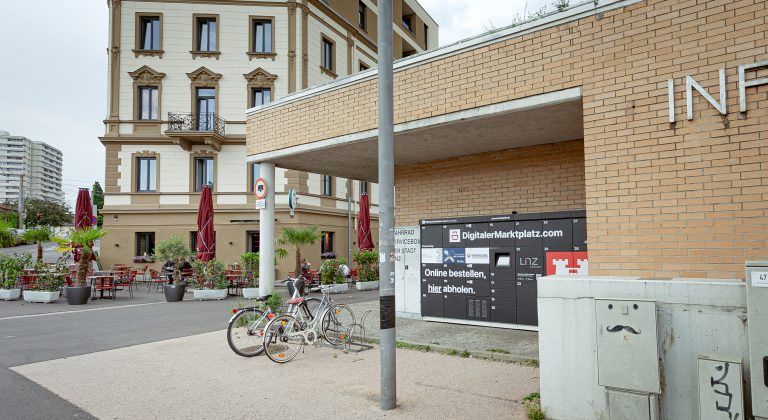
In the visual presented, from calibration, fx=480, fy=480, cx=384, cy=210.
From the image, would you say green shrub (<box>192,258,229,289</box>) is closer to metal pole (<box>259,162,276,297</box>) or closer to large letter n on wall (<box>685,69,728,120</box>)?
metal pole (<box>259,162,276,297</box>)

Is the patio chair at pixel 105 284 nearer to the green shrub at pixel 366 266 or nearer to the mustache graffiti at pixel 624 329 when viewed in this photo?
the green shrub at pixel 366 266

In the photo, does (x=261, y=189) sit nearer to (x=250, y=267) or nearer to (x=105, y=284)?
(x=250, y=267)

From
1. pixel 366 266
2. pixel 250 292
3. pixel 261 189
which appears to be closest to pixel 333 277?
pixel 366 266

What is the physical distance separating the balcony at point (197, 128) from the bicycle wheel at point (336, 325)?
1840 cm

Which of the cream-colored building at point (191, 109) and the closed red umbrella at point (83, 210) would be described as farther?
the cream-colored building at point (191, 109)

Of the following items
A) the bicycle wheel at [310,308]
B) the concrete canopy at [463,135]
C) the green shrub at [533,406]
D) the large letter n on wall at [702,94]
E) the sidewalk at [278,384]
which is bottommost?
the sidewalk at [278,384]

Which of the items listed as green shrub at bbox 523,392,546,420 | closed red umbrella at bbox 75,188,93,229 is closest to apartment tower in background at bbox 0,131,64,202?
closed red umbrella at bbox 75,188,93,229

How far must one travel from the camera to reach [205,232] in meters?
17.7

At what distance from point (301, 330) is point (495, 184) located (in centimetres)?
494

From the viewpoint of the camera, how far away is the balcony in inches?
952

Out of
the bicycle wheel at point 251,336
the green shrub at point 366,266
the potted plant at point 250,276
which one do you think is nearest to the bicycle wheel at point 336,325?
the bicycle wheel at point 251,336

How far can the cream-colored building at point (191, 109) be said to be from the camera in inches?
970

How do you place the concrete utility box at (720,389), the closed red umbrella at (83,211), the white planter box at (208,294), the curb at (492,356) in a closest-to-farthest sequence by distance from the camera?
the concrete utility box at (720,389)
the curb at (492,356)
the white planter box at (208,294)
the closed red umbrella at (83,211)

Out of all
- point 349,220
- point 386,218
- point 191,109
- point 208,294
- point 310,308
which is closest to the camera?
point 386,218
